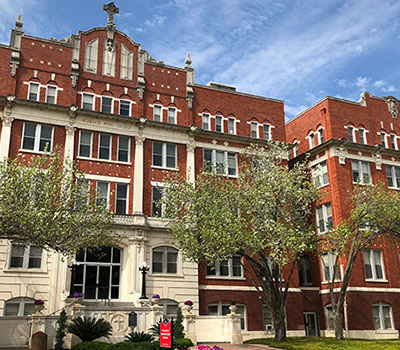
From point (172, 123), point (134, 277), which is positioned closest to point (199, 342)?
point (134, 277)

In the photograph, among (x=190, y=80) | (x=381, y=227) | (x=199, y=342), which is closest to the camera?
(x=199, y=342)

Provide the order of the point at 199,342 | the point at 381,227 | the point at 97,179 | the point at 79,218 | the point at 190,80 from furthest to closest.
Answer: the point at 190,80 < the point at 97,179 < the point at 381,227 < the point at 199,342 < the point at 79,218

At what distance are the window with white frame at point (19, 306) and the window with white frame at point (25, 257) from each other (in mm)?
1972

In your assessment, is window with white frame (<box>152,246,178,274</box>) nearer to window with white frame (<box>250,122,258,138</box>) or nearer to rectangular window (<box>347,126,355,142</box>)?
window with white frame (<box>250,122,258,138</box>)

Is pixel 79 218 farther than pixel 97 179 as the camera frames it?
No

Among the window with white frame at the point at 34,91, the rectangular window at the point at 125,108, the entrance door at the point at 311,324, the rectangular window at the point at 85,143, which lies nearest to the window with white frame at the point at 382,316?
the entrance door at the point at 311,324

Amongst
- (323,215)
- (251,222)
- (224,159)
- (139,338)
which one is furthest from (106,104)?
(323,215)

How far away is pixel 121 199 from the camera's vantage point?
109 ft

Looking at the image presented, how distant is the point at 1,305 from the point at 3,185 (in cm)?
904

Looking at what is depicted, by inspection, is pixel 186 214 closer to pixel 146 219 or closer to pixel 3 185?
pixel 146 219

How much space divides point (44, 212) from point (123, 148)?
1238cm

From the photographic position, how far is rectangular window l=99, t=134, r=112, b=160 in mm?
33750

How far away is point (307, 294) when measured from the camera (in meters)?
37.6

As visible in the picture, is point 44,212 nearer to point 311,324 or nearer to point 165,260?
point 165,260
